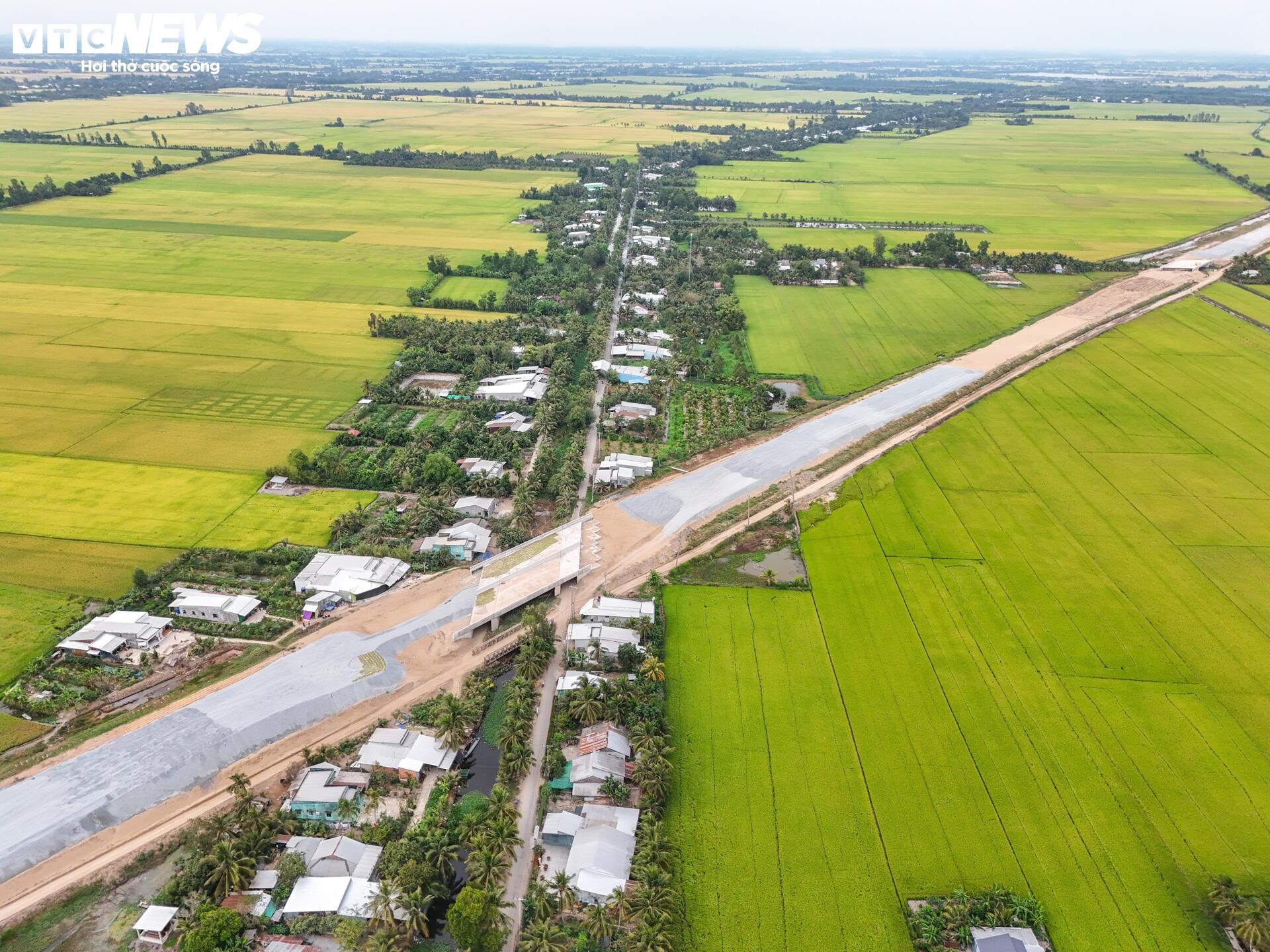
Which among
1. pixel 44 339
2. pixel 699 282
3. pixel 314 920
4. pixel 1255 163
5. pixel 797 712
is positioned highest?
pixel 1255 163

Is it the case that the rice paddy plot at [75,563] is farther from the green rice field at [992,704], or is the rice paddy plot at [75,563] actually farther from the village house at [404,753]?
the green rice field at [992,704]

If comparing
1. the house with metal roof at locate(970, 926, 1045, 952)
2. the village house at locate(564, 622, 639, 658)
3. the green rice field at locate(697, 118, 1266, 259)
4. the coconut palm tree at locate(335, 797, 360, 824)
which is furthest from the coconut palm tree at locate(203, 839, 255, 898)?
the green rice field at locate(697, 118, 1266, 259)

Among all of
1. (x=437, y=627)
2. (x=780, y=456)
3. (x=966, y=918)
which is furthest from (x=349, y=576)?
(x=966, y=918)

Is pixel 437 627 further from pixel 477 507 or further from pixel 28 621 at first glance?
pixel 28 621

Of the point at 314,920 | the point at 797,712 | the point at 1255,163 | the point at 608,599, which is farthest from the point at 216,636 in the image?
the point at 1255,163

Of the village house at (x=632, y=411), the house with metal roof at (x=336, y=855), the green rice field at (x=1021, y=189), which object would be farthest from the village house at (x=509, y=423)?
the green rice field at (x=1021, y=189)

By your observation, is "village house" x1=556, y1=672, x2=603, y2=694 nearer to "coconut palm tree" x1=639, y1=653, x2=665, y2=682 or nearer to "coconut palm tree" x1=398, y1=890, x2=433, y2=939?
"coconut palm tree" x1=639, y1=653, x2=665, y2=682

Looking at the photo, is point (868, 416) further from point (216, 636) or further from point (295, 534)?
point (216, 636)
